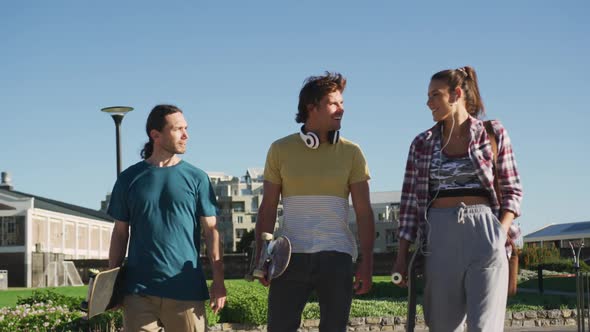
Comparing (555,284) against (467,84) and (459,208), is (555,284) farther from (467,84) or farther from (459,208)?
(459,208)

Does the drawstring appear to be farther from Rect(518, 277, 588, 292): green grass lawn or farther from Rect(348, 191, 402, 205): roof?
Rect(348, 191, 402, 205): roof

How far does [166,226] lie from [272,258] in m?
0.70

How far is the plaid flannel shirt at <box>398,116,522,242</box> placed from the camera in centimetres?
543

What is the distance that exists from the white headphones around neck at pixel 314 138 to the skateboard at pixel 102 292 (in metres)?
1.38

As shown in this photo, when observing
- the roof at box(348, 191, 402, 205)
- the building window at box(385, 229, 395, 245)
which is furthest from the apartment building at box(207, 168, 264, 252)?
the building window at box(385, 229, 395, 245)

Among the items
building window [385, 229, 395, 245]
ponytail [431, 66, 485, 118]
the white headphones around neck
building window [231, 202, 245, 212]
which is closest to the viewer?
ponytail [431, 66, 485, 118]

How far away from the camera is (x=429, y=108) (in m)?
5.59

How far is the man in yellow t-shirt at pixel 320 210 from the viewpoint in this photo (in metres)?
5.85

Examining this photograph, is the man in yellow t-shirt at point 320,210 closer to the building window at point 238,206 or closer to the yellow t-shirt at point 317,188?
the yellow t-shirt at point 317,188

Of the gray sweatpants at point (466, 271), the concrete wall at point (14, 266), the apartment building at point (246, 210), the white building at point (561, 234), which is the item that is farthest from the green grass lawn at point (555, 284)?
the apartment building at point (246, 210)

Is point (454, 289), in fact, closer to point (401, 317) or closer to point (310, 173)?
point (310, 173)

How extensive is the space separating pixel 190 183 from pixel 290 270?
32.7 inches

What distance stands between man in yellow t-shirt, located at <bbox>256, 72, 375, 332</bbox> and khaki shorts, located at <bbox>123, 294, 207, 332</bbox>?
0.48 meters

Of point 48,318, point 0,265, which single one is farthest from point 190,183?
point 0,265
